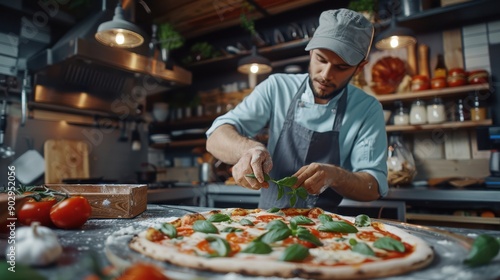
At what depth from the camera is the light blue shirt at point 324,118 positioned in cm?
198

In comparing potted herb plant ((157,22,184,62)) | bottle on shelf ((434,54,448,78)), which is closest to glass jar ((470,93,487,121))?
bottle on shelf ((434,54,448,78))

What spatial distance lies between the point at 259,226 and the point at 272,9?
370 cm

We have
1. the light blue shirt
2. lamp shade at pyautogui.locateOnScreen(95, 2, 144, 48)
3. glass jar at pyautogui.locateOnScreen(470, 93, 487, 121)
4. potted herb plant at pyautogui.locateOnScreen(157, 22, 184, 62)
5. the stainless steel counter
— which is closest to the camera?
the stainless steel counter

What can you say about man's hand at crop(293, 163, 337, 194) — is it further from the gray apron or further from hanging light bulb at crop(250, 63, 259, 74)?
hanging light bulb at crop(250, 63, 259, 74)

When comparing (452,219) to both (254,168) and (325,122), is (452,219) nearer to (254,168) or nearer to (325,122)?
(325,122)

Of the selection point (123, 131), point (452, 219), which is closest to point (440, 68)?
point (452, 219)

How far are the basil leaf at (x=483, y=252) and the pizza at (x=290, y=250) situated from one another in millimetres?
100

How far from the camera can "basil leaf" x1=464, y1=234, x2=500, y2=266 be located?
0.75 meters

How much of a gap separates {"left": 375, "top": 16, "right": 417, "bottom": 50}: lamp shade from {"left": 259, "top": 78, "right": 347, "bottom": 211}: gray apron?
Result: 3.22 ft

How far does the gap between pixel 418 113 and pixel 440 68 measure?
53 centimetres

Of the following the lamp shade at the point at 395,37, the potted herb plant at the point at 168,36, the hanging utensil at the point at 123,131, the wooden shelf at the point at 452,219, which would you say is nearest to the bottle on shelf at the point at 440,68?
the lamp shade at the point at 395,37

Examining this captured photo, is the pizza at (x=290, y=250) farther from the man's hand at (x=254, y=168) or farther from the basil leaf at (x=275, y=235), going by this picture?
the man's hand at (x=254, y=168)

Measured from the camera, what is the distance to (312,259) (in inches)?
33.6

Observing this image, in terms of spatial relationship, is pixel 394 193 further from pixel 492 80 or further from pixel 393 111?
pixel 492 80
